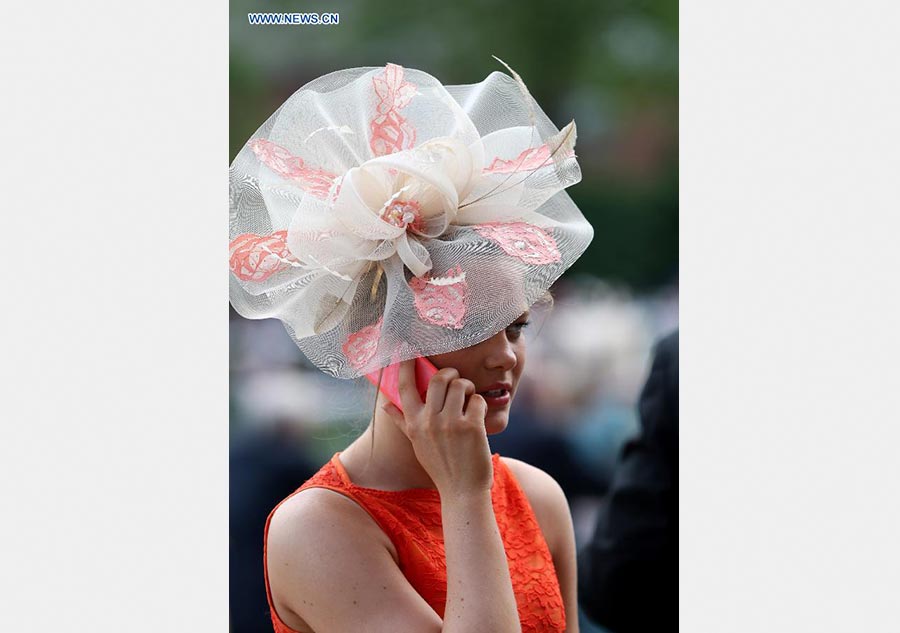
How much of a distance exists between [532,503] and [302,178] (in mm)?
775

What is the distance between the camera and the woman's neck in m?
1.58

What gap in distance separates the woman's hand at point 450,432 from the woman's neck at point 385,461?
13 cm

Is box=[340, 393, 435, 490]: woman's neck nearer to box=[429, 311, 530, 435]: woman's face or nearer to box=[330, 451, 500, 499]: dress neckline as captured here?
box=[330, 451, 500, 499]: dress neckline

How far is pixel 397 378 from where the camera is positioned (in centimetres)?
150

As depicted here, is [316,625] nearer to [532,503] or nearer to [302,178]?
[532,503]

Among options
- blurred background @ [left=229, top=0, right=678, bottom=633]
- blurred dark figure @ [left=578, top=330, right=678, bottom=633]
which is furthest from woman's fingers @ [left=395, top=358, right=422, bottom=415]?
blurred dark figure @ [left=578, top=330, right=678, bottom=633]

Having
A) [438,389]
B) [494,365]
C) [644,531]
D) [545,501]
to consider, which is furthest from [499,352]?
[644,531]

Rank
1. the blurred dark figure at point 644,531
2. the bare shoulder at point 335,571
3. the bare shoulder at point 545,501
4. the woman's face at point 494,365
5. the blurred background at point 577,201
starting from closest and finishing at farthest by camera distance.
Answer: the bare shoulder at point 335,571, the woman's face at point 494,365, the bare shoulder at point 545,501, the blurred background at point 577,201, the blurred dark figure at point 644,531

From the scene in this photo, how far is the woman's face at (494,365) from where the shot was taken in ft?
4.85

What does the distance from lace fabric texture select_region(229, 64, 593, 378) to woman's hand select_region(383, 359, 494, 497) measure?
0.22ft

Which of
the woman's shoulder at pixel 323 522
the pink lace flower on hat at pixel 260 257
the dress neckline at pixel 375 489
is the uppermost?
the pink lace flower on hat at pixel 260 257

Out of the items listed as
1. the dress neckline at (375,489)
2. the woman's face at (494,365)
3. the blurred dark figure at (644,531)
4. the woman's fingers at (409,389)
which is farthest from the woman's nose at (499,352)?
the blurred dark figure at (644,531)

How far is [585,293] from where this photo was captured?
95.0 inches

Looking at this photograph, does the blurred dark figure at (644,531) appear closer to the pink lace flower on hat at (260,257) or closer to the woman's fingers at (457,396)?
the woman's fingers at (457,396)
